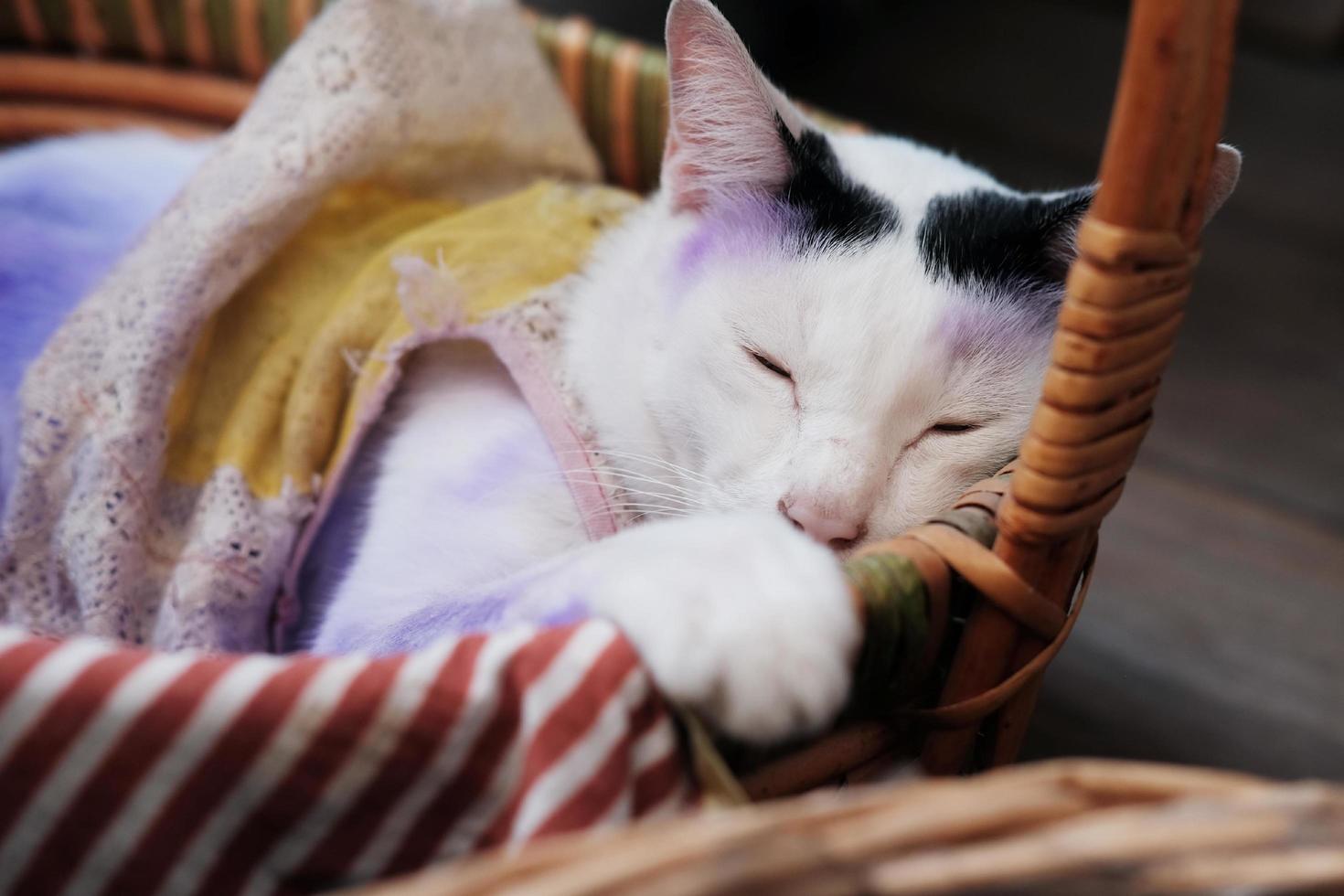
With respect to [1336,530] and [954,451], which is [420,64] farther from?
[1336,530]

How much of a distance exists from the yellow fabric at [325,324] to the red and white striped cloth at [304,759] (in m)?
0.44

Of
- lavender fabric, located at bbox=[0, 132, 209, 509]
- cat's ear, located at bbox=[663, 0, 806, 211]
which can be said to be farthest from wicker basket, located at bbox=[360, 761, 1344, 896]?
lavender fabric, located at bbox=[0, 132, 209, 509]

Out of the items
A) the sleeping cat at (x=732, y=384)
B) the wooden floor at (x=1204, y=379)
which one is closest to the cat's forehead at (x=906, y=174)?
the sleeping cat at (x=732, y=384)

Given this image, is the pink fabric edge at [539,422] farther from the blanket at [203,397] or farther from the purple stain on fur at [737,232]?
the purple stain on fur at [737,232]

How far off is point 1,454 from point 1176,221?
98 cm

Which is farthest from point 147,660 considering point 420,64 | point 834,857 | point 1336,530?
point 1336,530

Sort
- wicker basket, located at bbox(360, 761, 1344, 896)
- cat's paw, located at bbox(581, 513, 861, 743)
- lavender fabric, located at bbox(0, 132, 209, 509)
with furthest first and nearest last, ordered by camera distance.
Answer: lavender fabric, located at bbox(0, 132, 209, 509) → cat's paw, located at bbox(581, 513, 861, 743) → wicker basket, located at bbox(360, 761, 1344, 896)

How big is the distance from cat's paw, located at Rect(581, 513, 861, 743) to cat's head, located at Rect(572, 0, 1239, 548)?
0.56ft

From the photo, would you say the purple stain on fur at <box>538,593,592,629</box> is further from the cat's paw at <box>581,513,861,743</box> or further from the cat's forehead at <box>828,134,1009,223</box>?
the cat's forehead at <box>828,134,1009,223</box>

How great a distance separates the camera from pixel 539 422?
0.90 m

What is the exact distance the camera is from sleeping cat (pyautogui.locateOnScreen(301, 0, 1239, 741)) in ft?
2.37

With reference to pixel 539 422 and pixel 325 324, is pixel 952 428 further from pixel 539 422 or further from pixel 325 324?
pixel 325 324

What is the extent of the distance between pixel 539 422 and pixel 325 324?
0.23 metres

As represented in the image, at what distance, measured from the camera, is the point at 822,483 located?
71 centimetres
